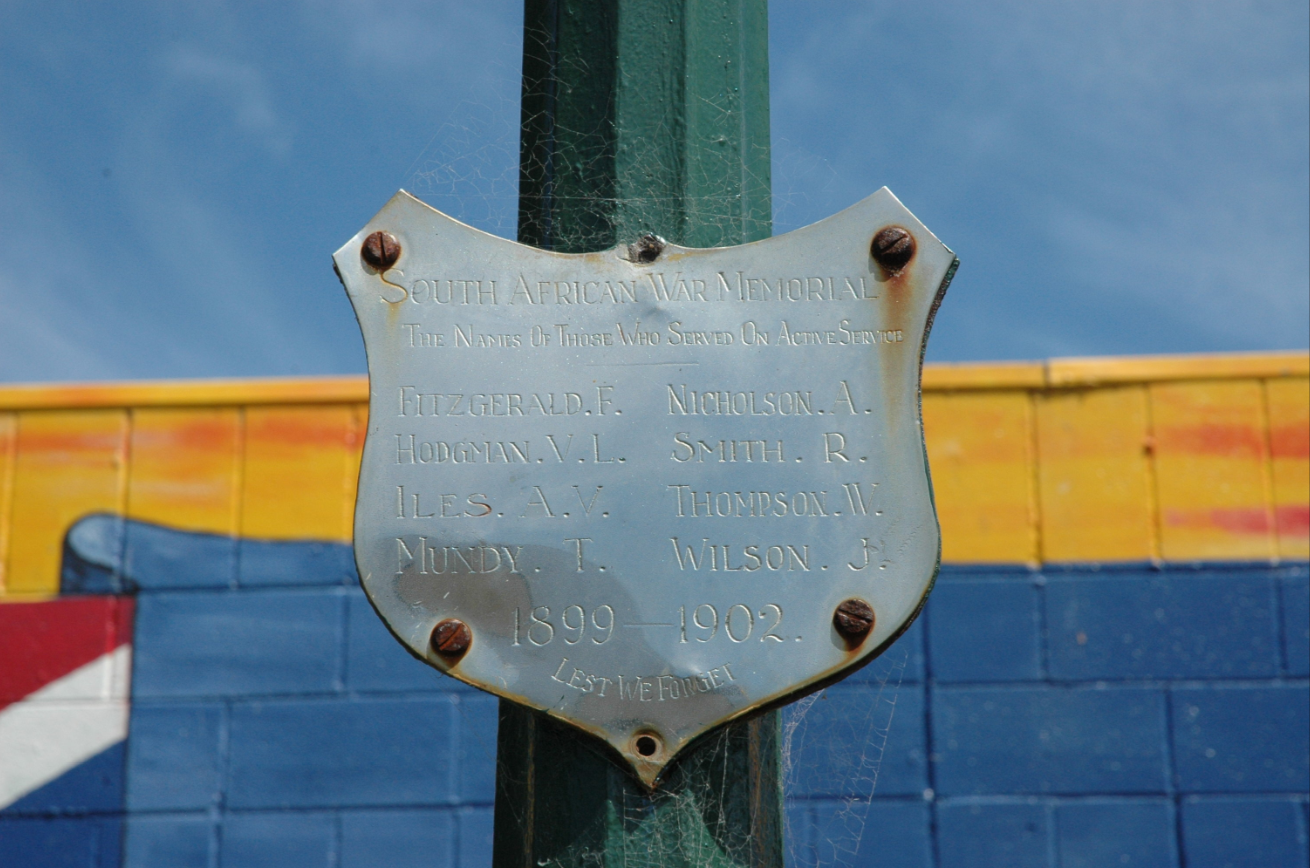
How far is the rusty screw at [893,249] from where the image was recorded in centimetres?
128

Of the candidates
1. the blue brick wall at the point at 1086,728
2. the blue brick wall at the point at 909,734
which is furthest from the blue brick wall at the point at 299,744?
the blue brick wall at the point at 1086,728

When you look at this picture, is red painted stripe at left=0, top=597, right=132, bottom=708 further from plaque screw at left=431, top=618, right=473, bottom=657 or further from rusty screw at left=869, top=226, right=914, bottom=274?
rusty screw at left=869, top=226, right=914, bottom=274

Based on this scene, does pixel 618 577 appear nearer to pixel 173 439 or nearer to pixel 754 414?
pixel 754 414

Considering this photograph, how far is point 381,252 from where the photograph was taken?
51.2 inches

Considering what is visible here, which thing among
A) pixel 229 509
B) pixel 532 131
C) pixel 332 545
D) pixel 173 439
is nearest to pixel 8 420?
pixel 173 439

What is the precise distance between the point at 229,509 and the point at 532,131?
2.49m

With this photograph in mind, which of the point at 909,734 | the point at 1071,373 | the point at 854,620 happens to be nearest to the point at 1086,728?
the point at 909,734

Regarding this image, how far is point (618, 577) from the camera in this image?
1.20 meters

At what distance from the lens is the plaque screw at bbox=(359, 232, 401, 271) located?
130 centimetres

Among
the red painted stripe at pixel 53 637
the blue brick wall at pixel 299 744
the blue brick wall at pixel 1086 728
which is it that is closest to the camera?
the blue brick wall at pixel 1086 728

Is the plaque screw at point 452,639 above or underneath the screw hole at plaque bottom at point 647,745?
above

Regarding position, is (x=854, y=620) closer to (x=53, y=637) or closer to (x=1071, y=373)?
(x=1071, y=373)

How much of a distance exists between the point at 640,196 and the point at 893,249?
29cm

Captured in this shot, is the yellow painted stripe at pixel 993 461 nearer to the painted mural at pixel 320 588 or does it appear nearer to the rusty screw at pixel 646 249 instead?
the painted mural at pixel 320 588
